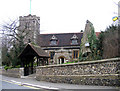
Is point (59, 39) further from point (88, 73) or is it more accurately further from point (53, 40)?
point (88, 73)

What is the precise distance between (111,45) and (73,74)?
170 inches

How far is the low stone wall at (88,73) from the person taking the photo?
9.34 m

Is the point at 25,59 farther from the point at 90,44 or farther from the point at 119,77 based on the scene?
the point at 119,77

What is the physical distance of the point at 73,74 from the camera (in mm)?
11516

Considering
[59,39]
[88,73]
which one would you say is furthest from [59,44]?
[88,73]

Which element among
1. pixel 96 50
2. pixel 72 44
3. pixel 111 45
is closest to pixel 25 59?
pixel 96 50

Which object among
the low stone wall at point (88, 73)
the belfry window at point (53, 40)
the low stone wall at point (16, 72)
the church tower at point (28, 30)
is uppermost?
the church tower at point (28, 30)

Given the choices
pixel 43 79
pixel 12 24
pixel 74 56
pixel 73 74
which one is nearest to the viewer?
pixel 73 74

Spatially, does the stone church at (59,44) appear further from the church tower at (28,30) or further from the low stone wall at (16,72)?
the low stone wall at (16,72)

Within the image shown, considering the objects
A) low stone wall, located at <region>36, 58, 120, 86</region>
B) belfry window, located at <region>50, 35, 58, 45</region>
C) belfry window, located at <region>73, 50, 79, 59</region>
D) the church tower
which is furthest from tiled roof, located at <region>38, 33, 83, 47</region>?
low stone wall, located at <region>36, 58, 120, 86</region>

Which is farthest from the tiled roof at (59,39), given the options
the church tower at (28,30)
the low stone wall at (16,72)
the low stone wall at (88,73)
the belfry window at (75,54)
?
the low stone wall at (88,73)

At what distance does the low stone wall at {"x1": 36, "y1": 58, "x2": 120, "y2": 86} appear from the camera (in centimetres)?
934

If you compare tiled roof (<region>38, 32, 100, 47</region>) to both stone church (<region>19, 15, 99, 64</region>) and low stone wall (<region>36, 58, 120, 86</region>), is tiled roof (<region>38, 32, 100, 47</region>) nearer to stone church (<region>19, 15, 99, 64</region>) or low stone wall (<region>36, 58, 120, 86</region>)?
stone church (<region>19, 15, 99, 64</region>)

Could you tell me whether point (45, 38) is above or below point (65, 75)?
above
